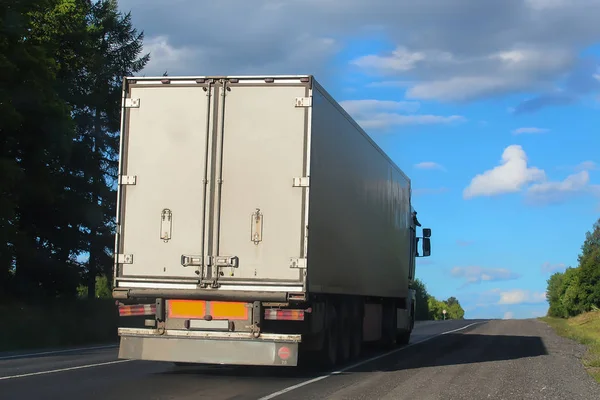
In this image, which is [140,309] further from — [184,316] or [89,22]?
[89,22]

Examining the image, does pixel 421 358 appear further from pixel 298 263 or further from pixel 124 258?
pixel 124 258

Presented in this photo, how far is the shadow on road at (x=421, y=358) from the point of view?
45.0 ft

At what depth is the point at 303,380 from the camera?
1249 centimetres

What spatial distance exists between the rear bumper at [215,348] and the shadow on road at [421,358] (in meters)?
1.63

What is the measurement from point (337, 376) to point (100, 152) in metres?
26.3

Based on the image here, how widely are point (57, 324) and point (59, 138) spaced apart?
8.36 metres

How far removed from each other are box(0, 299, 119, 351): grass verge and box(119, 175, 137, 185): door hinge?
417 inches

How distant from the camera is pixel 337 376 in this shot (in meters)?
13.1

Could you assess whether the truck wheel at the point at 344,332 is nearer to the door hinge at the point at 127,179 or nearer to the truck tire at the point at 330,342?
the truck tire at the point at 330,342

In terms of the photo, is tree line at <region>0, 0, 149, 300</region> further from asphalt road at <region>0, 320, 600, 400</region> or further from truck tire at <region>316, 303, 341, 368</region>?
truck tire at <region>316, 303, 341, 368</region>

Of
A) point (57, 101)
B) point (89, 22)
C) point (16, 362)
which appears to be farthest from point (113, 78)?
point (16, 362)

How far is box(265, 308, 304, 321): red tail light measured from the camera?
38.4 feet

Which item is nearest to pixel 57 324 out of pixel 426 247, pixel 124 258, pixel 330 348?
pixel 426 247

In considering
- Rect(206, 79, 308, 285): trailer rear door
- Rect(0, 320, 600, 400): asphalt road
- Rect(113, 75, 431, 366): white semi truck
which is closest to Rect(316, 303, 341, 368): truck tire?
Rect(0, 320, 600, 400): asphalt road
